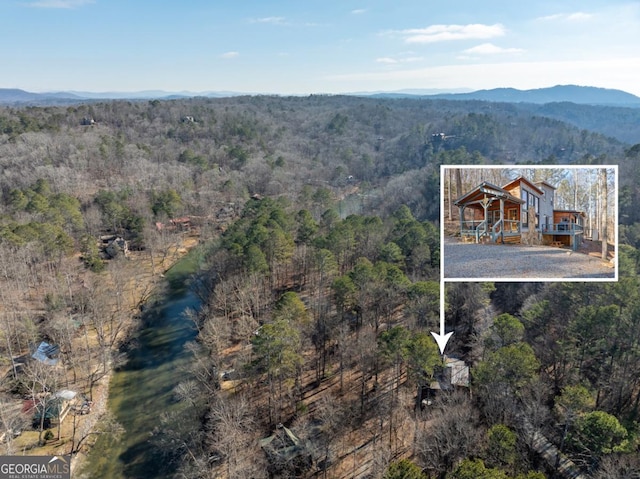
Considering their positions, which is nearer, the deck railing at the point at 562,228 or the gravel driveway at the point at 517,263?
the gravel driveway at the point at 517,263

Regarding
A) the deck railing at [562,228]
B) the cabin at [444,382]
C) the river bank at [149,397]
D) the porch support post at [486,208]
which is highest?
the porch support post at [486,208]

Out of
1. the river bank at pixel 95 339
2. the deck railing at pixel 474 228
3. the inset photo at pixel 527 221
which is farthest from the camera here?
the river bank at pixel 95 339

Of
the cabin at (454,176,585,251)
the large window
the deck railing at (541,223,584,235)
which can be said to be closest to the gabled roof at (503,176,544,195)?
the cabin at (454,176,585,251)

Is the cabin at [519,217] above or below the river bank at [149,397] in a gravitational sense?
above

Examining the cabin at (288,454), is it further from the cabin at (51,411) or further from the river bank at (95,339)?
the cabin at (51,411)

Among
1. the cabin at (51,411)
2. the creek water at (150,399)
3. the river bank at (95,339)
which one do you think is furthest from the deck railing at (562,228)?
the cabin at (51,411)

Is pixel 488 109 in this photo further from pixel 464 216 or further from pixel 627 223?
pixel 464 216

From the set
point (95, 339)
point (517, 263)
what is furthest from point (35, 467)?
point (517, 263)
